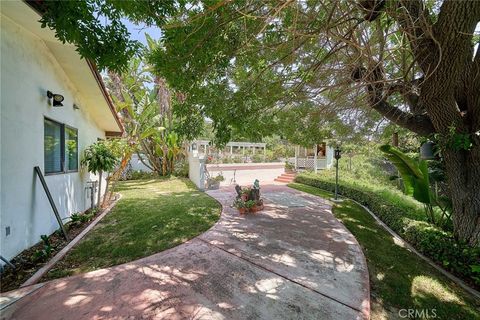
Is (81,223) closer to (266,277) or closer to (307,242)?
(266,277)

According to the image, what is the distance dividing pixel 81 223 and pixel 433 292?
8.15m

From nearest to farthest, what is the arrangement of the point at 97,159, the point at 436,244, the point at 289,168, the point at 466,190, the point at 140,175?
1. the point at 466,190
2. the point at 436,244
3. the point at 97,159
4. the point at 140,175
5. the point at 289,168

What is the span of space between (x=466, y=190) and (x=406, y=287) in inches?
99.7

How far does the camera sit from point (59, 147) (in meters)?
6.09

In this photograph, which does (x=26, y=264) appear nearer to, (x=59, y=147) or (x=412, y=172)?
(x=59, y=147)

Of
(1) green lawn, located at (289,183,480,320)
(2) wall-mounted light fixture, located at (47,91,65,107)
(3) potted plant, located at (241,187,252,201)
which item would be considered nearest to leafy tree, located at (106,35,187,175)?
(3) potted plant, located at (241,187,252,201)

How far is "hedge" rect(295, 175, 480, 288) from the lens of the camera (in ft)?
14.0

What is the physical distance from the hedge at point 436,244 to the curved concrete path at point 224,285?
1582 millimetres

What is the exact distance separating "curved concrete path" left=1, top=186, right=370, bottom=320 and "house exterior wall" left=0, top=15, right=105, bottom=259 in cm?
162

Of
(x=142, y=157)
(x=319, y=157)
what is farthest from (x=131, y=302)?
(x=319, y=157)

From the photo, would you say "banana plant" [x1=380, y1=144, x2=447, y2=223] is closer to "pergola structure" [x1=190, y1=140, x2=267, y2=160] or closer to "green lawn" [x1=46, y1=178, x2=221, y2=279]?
"green lawn" [x1=46, y1=178, x2=221, y2=279]

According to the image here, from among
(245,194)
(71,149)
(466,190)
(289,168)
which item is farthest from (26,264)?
(289,168)

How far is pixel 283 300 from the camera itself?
3.20 metres

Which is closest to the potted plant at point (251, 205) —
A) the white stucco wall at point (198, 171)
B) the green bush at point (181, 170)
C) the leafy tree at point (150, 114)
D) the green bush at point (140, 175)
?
the white stucco wall at point (198, 171)
